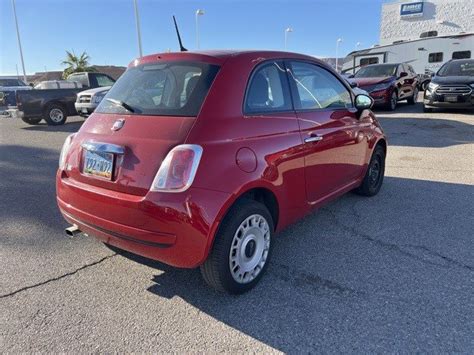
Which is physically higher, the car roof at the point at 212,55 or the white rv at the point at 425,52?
the white rv at the point at 425,52

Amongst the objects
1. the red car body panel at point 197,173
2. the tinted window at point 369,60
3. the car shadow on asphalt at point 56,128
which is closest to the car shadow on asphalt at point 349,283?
the red car body panel at point 197,173

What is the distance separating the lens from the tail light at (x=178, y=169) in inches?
91.1

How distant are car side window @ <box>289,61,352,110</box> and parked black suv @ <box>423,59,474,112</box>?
8.73m

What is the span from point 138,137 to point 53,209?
100 inches

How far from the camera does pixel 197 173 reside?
7.61ft

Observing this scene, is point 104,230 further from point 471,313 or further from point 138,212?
point 471,313

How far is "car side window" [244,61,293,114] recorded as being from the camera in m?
2.81

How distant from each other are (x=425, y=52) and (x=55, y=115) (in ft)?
79.7

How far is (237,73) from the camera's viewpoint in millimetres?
2723

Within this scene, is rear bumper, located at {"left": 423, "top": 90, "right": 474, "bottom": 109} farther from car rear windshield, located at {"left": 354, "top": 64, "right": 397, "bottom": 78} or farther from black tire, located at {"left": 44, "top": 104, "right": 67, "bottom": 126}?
black tire, located at {"left": 44, "top": 104, "right": 67, "bottom": 126}

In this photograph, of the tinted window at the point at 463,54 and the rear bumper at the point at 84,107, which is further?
the tinted window at the point at 463,54

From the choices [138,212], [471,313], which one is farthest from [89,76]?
[471,313]

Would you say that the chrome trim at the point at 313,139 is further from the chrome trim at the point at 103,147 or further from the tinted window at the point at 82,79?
the tinted window at the point at 82,79

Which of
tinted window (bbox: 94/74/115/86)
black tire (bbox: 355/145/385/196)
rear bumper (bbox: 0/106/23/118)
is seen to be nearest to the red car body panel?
black tire (bbox: 355/145/385/196)
